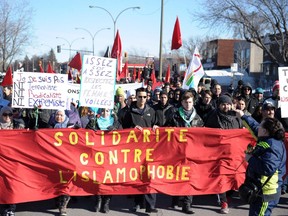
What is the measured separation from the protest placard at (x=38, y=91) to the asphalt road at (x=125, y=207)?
154 cm

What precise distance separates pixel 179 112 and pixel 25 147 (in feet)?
7.64

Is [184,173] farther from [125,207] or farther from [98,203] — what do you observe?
[98,203]

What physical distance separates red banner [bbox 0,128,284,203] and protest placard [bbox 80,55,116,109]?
1.51ft

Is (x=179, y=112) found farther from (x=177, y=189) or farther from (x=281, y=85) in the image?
(x=281, y=85)

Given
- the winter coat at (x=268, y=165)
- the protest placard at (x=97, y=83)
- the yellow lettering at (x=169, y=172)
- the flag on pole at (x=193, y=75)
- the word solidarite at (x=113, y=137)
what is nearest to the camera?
the winter coat at (x=268, y=165)

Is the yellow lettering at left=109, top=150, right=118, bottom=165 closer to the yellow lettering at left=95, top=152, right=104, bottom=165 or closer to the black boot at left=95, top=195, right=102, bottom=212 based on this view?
the yellow lettering at left=95, top=152, right=104, bottom=165

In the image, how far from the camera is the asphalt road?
598 cm

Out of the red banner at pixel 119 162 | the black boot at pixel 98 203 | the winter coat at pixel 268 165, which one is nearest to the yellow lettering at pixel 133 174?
the red banner at pixel 119 162

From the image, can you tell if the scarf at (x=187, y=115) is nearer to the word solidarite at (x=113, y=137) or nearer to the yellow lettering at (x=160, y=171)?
the word solidarite at (x=113, y=137)

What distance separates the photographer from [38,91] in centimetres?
634

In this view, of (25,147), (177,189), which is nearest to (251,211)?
(177,189)

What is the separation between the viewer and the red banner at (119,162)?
5.73 meters

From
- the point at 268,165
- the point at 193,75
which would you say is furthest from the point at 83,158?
the point at 193,75

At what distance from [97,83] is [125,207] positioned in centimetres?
198
